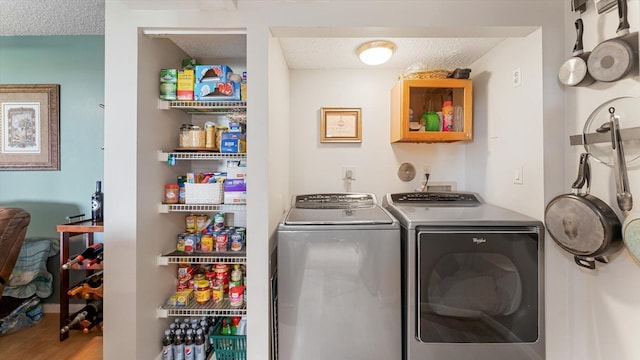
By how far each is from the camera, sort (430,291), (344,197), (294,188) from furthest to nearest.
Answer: (294,188)
(344,197)
(430,291)

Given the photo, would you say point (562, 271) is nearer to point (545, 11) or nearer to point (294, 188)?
point (545, 11)

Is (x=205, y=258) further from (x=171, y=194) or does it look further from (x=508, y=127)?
(x=508, y=127)

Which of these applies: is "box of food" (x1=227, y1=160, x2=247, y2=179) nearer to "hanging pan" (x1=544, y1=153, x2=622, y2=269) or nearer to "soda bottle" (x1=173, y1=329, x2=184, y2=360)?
"soda bottle" (x1=173, y1=329, x2=184, y2=360)

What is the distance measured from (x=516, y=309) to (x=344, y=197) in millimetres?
1181

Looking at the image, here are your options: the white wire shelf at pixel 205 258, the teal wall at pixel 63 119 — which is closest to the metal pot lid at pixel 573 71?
the white wire shelf at pixel 205 258

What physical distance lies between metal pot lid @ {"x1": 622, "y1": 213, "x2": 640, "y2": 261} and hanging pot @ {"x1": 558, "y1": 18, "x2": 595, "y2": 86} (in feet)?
2.08

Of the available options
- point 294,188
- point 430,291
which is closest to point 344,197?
point 294,188

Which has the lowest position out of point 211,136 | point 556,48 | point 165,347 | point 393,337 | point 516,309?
point 165,347

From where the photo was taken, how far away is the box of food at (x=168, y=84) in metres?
1.57

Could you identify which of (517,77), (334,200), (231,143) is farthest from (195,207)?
(517,77)

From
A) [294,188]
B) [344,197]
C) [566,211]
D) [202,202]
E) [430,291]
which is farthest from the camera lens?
[294,188]

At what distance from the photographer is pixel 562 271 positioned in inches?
53.7

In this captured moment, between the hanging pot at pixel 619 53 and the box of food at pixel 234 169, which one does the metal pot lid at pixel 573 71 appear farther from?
the box of food at pixel 234 169

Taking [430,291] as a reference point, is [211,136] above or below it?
above
